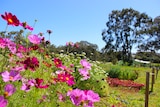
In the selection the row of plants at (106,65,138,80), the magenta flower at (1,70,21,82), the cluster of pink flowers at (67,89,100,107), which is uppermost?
the magenta flower at (1,70,21,82)

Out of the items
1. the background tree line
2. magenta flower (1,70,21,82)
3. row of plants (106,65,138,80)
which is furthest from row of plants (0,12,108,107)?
the background tree line

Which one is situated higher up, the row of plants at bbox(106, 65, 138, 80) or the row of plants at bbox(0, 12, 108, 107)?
the row of plants at bbox(0, 12, 108, 107)

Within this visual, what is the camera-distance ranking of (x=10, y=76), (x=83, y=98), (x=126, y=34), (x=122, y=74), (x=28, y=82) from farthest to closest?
1. (x=126, y=34)
2. (x=122, y=74)
3. (x=28, y=82)
4. (x=10, y=76)
5. (x=83, y=98)

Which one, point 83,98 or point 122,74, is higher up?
point 83,98

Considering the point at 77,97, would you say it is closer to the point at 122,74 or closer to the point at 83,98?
the point at 83,98

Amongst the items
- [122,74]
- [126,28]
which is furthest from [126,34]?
[122,74]

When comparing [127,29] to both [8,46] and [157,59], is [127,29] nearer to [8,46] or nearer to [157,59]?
[157,59]

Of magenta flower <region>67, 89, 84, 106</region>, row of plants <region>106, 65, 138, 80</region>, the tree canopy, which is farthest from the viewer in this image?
the tree canopy

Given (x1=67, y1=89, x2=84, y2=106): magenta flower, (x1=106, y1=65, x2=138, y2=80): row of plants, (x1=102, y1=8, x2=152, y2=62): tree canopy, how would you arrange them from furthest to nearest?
1. (x1=102, y1=8, x2=152, y2=62): tree canopy
2. (x1=106, y1=65, x2=138, y2=80): row of plants
3. (x1=67, y1=89, x2=84, y2=106): magenta flower

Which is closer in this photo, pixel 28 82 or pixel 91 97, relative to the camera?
pixel 91 97

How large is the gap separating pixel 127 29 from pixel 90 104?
123 ft

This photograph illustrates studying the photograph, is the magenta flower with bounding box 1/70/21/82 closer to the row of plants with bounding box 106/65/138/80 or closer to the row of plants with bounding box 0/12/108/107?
the row of plants with bounding box 0/12/108/107

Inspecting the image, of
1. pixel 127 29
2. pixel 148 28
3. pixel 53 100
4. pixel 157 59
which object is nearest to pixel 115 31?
pixel 127 29

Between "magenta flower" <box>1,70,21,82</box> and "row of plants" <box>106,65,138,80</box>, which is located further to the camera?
"row of plants" <box>106,65,138,80</box>
